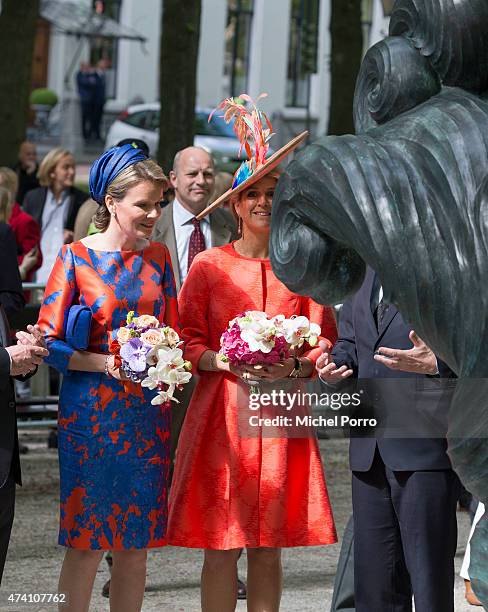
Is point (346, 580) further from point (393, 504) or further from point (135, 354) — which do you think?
point (135, 354)

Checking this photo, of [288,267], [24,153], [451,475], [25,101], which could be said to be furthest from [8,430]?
[25,101]

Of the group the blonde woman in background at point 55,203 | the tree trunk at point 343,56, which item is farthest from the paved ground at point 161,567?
the tree trunk at point 343,56

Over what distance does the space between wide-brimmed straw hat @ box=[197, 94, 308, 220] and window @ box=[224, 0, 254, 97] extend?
110 ft

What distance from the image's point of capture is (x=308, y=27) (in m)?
37.8

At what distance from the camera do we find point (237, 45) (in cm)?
3853

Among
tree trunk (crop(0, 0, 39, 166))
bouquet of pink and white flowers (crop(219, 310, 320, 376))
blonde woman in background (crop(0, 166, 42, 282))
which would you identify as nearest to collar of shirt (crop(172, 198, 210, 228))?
bouquet of pink and white flowers (crop(219, 310, 320, 376))

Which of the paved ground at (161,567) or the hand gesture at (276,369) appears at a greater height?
the hand gesture at (276,369)

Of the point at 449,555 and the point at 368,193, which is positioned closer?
the point at 368,193

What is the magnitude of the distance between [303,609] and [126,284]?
75.4 inches

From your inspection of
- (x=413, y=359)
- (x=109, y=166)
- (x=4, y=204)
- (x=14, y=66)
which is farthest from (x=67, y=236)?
(x=413, y=359)

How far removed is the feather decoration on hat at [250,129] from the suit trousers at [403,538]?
116 cm

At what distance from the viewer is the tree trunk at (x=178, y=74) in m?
13.3

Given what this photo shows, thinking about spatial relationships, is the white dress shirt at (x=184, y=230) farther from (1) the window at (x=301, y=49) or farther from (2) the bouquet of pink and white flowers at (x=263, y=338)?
(1) the window at (x=301, y=49)

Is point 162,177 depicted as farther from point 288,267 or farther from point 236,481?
point 288,267
